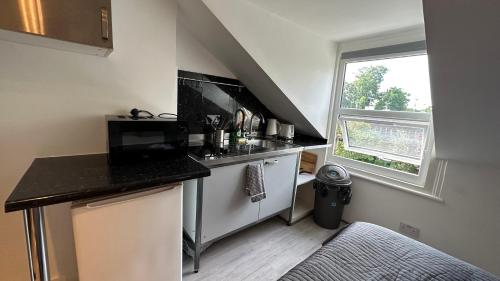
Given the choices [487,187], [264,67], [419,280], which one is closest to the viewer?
[419,280]

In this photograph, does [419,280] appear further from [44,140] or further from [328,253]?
[44,140]

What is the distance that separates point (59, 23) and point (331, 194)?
8.41ft

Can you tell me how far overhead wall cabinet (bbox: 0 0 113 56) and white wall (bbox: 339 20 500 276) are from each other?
2.03m

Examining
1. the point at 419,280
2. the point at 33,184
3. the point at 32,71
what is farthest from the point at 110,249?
the point at 419,280

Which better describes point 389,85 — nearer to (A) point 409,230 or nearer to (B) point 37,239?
(A) point 409,230

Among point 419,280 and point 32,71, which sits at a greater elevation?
point 32,71

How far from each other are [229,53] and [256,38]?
31cm

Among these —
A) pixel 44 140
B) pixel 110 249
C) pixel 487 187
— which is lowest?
pixel 110 249

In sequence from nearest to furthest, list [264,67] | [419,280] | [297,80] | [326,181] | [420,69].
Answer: [419,280] → [264,67] → [420,69] → [297,80] → [326,181]

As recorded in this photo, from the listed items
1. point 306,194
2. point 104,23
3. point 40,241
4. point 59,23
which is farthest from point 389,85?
point 40,241

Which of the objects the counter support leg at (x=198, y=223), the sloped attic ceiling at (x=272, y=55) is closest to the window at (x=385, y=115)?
the sloped attic ceiling at (x=272, y=55)

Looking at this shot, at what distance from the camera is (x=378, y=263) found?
102 centimetres

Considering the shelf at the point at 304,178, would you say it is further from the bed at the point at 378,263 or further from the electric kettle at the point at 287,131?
the bed at the point at 378,263

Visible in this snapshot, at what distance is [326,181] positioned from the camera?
2.38m
